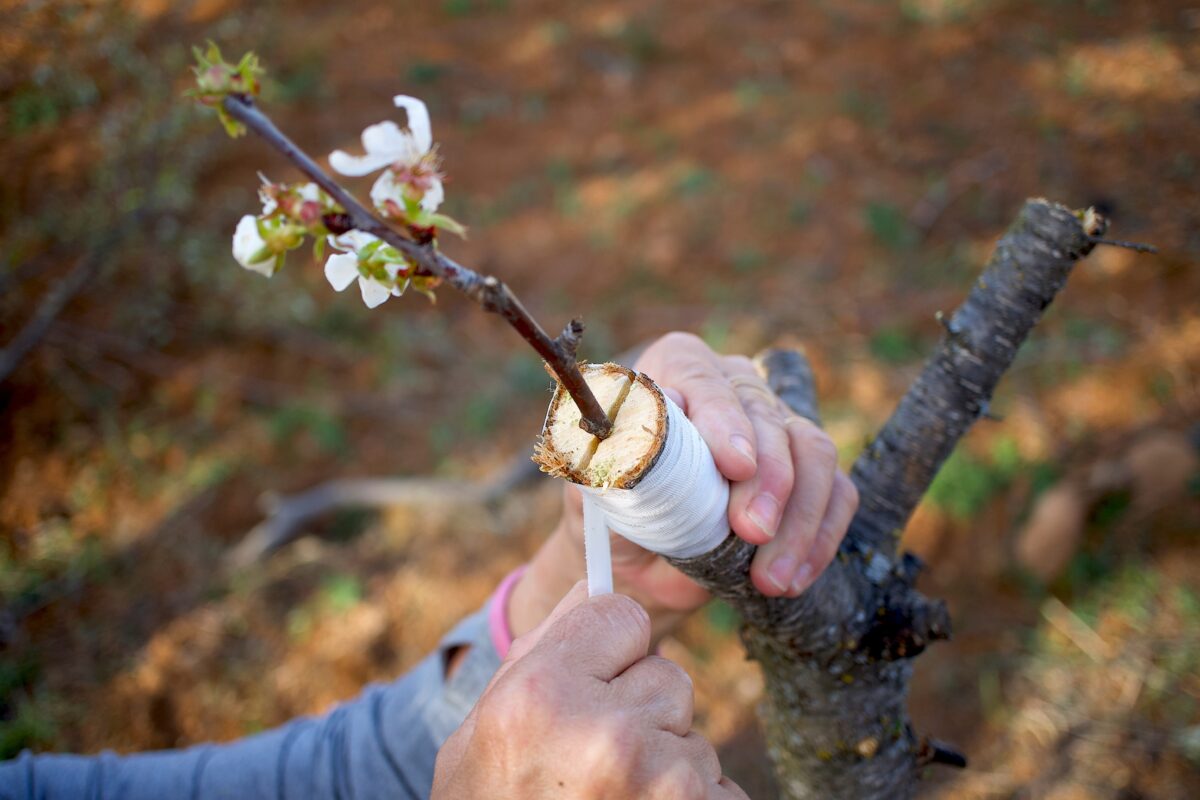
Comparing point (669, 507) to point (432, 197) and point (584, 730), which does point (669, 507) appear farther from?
point (432, 197)

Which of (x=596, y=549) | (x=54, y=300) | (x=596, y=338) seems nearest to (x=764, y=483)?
(x=596, y=549)

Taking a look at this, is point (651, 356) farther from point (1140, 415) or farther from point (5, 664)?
point (5, 664)

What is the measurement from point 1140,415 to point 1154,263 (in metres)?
1.24

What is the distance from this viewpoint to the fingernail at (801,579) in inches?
46.9

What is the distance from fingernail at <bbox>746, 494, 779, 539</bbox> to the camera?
1104 millimetres

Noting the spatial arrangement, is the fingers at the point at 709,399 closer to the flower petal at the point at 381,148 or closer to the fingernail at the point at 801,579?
the fingernail at the point at 801,579

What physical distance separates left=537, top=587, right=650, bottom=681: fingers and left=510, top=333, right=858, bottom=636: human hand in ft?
0.82

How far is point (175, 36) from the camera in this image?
5207 mm

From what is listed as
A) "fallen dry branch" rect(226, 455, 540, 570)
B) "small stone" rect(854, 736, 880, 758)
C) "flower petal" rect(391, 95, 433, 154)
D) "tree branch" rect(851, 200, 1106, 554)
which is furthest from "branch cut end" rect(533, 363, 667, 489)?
"fallen dry branch" rect(226, 455, 540, 570)

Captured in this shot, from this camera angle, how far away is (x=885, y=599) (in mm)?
1438

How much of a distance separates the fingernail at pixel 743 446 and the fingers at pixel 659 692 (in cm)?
33

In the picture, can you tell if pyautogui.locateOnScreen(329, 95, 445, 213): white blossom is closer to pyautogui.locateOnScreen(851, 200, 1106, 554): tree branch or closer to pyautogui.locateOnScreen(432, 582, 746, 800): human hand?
pyautogui.locateOnScreen(432, 582, 746, 800): human hand

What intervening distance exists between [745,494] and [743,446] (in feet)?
0.24

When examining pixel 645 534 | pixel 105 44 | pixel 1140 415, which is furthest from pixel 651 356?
pixel 105 44
